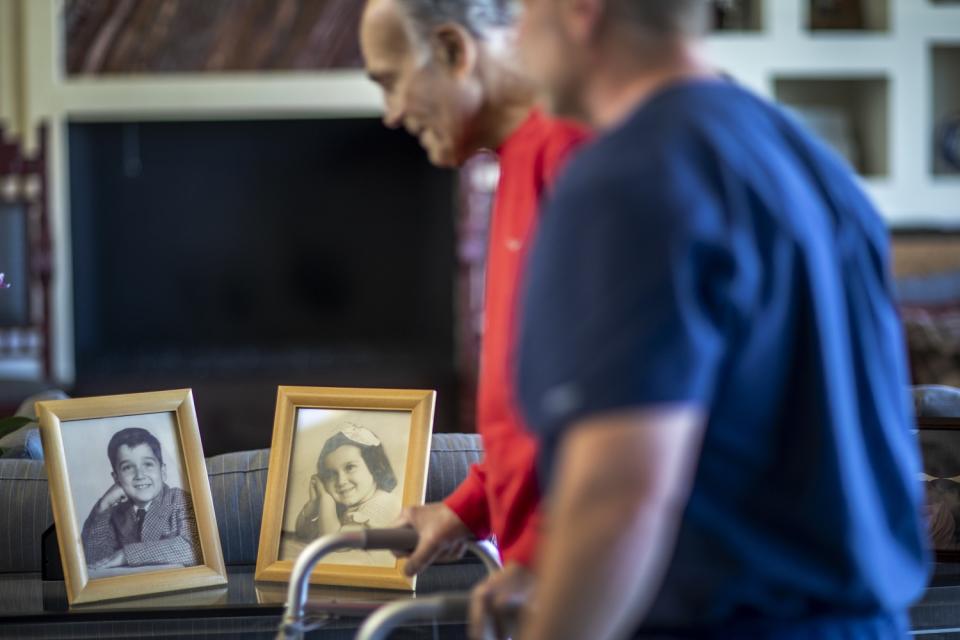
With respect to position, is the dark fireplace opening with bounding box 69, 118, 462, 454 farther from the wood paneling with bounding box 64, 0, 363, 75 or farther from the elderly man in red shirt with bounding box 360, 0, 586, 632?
the elderly man in red shirt with bounding box 360, 0, 586, 632

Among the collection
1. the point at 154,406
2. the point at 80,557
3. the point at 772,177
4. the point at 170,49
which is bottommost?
the point at 80,557

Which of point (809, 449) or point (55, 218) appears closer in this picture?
point (809, 449)

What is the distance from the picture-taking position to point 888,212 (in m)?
5.61

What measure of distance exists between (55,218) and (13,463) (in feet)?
11.6

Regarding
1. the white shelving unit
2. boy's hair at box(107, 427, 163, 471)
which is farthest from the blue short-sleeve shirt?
the white shelving unit

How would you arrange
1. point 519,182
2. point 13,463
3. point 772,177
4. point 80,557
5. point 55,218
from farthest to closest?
1. point 55,218
2. point 13,463
3. point 80,557
4. point 519,182
5. point 772,177

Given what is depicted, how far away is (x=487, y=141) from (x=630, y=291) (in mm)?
513

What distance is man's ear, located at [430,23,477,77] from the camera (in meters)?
1.13

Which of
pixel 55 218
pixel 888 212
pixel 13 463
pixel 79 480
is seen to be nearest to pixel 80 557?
pixel 79 480

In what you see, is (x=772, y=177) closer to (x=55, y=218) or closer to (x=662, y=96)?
(x=662, y=96)

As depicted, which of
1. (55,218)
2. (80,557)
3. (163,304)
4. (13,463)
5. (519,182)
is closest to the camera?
(519,182)

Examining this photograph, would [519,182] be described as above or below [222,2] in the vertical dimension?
below

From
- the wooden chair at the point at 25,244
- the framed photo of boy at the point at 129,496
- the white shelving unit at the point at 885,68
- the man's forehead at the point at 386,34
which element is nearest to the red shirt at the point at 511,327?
the man's forehead at the point at 386,34

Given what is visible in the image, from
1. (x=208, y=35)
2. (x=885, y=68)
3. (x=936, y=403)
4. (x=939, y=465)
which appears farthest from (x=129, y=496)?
(x=885, y=68)
